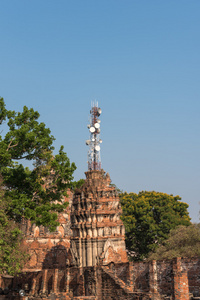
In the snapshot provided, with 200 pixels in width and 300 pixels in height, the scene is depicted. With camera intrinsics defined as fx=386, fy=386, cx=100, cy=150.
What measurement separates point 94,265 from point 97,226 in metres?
6.24

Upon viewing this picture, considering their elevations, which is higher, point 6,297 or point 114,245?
point 114,245

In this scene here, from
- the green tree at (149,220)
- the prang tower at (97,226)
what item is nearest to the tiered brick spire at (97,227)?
the prang tower at (97,226)

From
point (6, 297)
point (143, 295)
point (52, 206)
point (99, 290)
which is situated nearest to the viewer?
point (143, 295)

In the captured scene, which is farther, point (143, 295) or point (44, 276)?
point (44, 276)

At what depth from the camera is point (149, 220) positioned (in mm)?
45094

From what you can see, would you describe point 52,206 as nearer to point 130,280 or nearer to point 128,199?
point 130,280

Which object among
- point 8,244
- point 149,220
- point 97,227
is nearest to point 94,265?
point 97,227

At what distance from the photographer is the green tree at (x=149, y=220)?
1783 inches

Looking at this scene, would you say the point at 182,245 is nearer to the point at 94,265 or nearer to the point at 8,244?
the point at 94,265

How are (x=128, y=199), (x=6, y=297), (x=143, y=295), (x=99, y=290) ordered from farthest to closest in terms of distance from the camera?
(x=128, y=199)
(x=6, y=297)
(x=99, y=290)
(x=143, y=295)

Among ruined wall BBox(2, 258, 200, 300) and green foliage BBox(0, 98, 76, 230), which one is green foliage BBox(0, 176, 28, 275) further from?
ruined wall BBox(2, 258, 200, 300)

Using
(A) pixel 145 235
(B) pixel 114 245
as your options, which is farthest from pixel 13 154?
(A) pixel 145 235

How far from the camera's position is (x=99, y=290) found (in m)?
24.7

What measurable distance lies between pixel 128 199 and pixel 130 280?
23876mm
